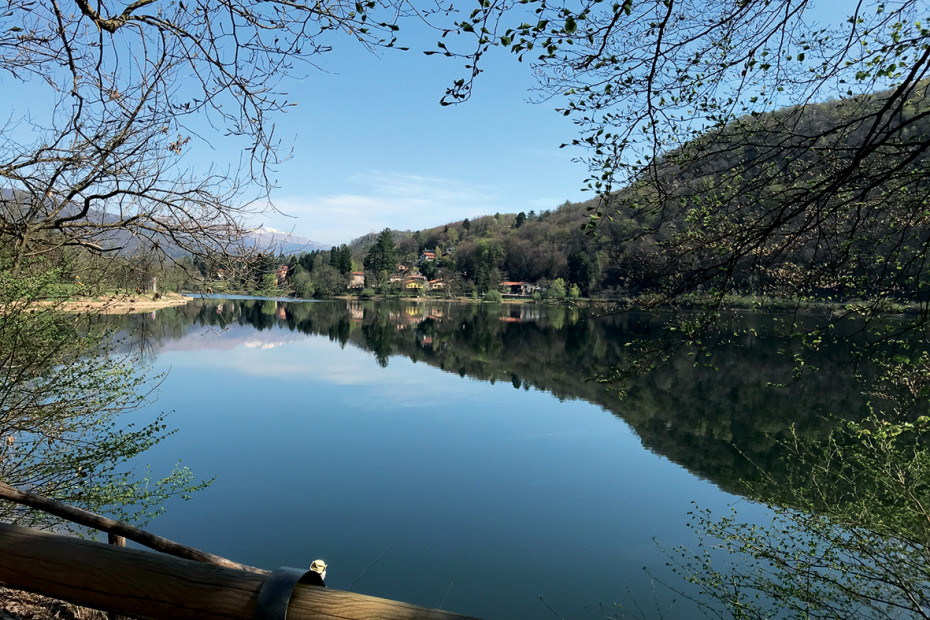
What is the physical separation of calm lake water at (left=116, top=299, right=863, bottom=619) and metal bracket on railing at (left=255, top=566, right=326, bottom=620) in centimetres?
344

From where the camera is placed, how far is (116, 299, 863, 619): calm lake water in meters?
6.84

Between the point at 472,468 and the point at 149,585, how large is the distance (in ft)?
33.0

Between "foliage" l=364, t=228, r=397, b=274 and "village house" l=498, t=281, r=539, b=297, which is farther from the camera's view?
"village house" l=498, t=281, r=539, b=297

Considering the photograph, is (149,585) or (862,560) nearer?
(149,585)

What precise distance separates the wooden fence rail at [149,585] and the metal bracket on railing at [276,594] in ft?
0.13

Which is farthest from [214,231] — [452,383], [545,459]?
[452,383]

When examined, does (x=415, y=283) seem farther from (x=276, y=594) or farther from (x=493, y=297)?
(x=276, y=594)

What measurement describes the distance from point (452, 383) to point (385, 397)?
3.87m

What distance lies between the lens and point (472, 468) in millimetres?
10836

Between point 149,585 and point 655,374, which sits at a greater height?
point 149,585

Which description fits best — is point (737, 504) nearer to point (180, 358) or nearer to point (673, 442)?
point (673, 442)

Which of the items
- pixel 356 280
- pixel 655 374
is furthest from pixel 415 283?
Result: pixel 655 374

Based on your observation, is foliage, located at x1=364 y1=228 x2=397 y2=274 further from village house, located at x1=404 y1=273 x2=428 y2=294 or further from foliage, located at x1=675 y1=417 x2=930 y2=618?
foliage, located at x1=675 y1=417 x2=930 y2=618

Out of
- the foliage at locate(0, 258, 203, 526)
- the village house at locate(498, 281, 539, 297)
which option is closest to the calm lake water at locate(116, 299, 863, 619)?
the foliage at locate(0, 258, 203, 526)
